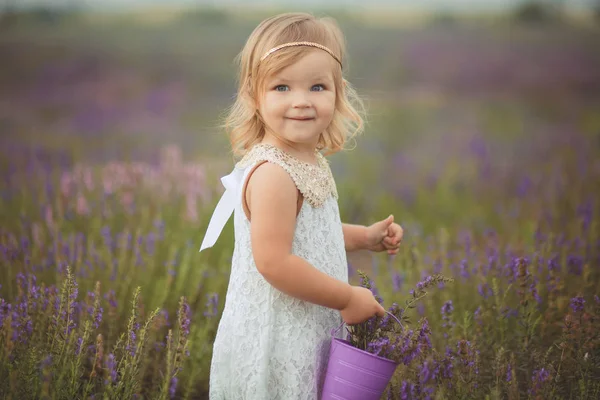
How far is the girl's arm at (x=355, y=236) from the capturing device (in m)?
2.52

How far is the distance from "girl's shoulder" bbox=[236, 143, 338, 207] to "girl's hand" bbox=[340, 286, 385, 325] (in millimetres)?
304

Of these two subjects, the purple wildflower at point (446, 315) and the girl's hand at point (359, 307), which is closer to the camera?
the girl's hand at point (359, 307)

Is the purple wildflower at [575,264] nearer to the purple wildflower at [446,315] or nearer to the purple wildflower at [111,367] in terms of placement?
the purple wildflower at [446,315]

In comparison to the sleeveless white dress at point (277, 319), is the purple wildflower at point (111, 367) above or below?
below

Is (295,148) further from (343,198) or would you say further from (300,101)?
(343,198)

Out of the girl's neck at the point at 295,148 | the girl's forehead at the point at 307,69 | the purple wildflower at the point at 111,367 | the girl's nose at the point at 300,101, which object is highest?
the girl's forehead at the point at 307,69

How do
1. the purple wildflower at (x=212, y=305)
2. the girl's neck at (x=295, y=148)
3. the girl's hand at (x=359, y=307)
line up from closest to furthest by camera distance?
the girl's hand at (x=359, y=307)
the girl's neck at (x=295, y=148)
the purple wildflower at (x=212, y=305)

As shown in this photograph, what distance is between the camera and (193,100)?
30.9 feet

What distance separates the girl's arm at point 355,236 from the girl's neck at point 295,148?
1.23 ft

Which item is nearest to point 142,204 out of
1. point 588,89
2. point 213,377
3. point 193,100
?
point 213,377

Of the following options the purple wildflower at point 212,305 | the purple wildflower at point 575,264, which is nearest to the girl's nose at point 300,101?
the purple wildflower at point 212,305

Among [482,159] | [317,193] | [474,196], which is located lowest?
[317,193]

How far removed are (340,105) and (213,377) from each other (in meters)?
0.98

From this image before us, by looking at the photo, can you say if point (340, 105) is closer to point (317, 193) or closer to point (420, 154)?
point (317, 193)
